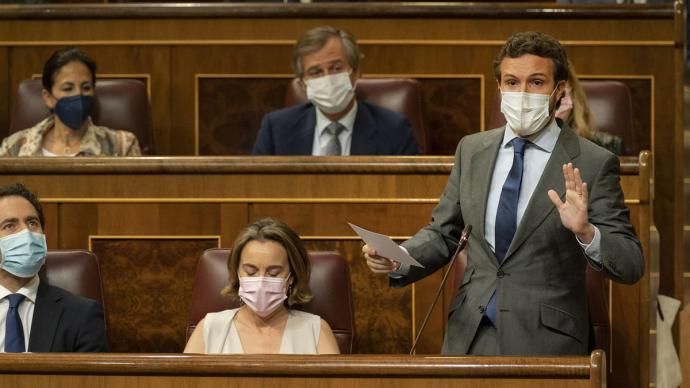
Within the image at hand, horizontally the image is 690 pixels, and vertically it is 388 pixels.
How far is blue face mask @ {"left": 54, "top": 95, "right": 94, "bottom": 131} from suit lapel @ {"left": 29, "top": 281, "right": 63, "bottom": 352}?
0.91 metres

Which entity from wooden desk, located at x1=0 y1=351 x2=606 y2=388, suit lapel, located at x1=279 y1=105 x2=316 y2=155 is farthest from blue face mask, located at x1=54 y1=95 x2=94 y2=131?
wooden desk, located at x1=0 y1=351 x2=606 y2=388

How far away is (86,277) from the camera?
2436mm

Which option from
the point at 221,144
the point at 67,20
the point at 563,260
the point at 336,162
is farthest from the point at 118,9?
the point at 563,260

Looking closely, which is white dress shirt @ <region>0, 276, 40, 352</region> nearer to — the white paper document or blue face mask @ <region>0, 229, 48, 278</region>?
blue face mask @ <region>0, 229, 48, 278</region>

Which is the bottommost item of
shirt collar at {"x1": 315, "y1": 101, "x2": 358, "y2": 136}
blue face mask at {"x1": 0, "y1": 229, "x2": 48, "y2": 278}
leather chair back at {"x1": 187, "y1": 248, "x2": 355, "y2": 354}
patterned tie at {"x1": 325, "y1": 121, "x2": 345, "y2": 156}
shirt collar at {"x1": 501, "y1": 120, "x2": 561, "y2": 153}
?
leather chair back at {"x1": 187, "y1": 248, "x2": 355, "y2": 354}

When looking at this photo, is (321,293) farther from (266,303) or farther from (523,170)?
(523,170)

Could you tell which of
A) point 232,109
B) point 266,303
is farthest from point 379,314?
point 232,109

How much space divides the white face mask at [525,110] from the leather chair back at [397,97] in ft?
4.15

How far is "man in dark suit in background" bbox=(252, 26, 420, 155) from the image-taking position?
3037mm

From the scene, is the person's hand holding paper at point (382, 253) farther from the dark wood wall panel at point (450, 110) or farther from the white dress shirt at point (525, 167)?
the dark wood wall panel at point (450, 110)

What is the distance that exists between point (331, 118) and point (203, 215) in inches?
21.9

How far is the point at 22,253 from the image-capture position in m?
2.34

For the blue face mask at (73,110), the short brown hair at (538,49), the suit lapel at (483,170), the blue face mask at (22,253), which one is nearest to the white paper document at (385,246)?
the suit lapel at (483,170)

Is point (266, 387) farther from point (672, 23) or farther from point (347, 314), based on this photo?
point (672, 23)
